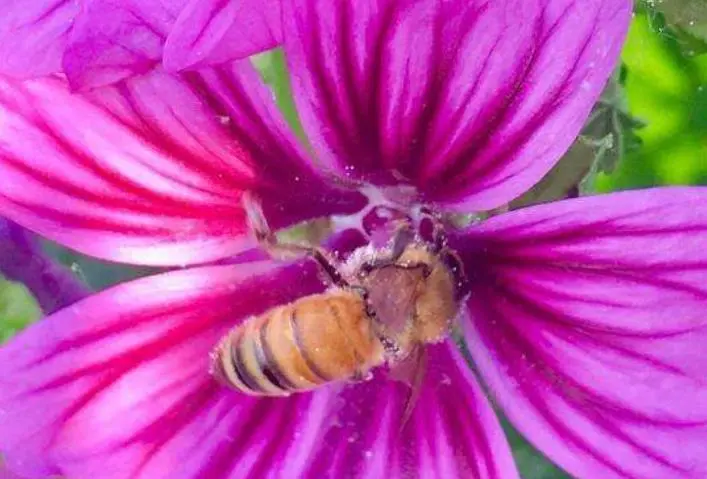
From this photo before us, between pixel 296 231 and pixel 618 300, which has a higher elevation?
pixel 296 231

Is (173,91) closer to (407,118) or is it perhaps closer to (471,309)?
(407,118)

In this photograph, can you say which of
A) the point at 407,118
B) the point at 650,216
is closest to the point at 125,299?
the point at 407,118

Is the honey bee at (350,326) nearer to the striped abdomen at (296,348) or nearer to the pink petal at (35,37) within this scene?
the striped abdomen at (296,348)

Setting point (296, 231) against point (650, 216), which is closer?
point (650, 216)

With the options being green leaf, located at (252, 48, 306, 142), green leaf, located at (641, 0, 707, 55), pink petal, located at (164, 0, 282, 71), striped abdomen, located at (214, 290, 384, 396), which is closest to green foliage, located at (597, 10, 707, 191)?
green leaf, located at (641, 0, 707, 55)

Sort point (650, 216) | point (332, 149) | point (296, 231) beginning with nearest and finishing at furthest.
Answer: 1. point (650, 216)
2. point (332, 149)
3. point (296, 231)

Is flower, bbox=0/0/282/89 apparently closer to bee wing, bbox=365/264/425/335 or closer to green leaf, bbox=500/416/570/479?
bee wing, bbox=365/264/425/335

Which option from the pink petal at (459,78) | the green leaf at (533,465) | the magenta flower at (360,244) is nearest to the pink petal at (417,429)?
the magenta flower at (360,244)
